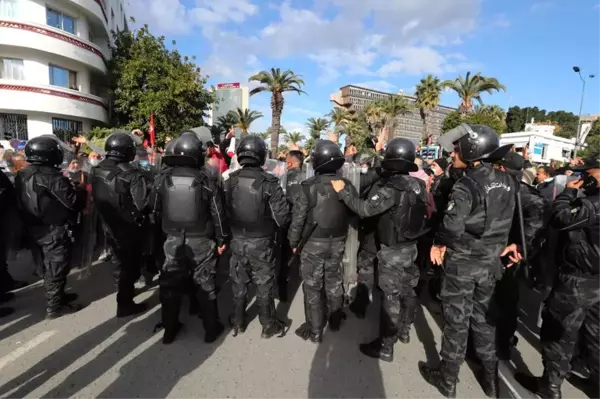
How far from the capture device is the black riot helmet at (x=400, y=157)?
135 inches

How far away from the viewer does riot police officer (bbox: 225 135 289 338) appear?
11.6 feet

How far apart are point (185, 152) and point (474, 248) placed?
2968mm

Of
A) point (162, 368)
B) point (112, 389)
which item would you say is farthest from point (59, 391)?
point (162, 368)

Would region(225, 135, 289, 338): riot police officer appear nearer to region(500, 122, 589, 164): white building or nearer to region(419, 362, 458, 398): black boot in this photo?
region(419, 362, 458, 398): black boot

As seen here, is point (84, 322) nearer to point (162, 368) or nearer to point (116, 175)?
point (162, 368)

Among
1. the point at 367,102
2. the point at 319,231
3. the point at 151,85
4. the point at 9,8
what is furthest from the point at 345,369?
the point at 367,102

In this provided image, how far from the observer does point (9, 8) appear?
55.1ft

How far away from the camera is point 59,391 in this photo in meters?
2.73

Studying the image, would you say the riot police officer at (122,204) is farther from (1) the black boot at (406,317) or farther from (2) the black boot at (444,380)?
(2) the black boot at (444,380)

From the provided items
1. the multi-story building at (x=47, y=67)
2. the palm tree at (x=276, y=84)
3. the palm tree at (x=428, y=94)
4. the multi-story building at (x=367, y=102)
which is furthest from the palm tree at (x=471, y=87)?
the multi-story building at (x=367, y=102)

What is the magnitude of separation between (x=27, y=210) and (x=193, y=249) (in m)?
2.19

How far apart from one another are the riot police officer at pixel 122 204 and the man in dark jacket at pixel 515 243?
4.13m

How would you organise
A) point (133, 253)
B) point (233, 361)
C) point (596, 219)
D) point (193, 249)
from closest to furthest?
point (596, 219), point (233, 361), point (193, 249), point (133, 253)

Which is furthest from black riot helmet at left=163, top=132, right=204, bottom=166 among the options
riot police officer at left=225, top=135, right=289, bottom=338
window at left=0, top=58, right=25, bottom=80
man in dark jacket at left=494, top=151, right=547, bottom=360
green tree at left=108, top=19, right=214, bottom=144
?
window at left=0, top=58, right=25, bottom=80
